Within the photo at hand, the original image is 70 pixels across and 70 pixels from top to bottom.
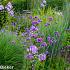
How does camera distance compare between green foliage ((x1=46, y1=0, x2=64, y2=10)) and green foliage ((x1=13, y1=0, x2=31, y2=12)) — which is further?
green foliage ((x1=46, y1=0, x2=64, y2=10))

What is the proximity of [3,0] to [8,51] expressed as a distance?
3536 mm

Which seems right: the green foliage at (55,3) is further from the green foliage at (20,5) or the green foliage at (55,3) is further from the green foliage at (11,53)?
the green foliage at (11,53)

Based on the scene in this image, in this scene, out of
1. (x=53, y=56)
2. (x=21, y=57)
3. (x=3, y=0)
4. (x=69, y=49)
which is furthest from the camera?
(x=3, y=0)

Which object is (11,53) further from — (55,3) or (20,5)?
(55,3)

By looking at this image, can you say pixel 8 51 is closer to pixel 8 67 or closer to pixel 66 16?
pixel 8 67

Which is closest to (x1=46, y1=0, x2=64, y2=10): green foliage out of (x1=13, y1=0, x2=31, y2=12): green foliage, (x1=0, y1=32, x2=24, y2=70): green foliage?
(x1=13, y1=0, x2=31, y2=12): green foliage

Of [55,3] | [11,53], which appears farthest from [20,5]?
[11,53]

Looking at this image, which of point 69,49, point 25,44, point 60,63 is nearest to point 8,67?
point 25,44

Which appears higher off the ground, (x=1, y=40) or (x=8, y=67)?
(x=1, y=40)

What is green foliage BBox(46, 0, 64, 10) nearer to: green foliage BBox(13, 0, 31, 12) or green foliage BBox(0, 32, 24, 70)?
green foliage BBox(13, 0, 31, 12)

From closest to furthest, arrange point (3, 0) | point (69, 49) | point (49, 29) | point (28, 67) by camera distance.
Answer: point (28, 67) → point (69, 49) → point (49, 29) → point (3, 0)

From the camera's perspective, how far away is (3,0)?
7.20 meters

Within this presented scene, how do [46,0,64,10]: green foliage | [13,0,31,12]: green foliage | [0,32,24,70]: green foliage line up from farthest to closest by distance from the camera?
[46,0,64,10]: green foliage, [13,0,31,12]: green foliage, [0,32,24,70]: green foliage

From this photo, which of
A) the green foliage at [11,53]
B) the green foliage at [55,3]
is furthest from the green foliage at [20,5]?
the green foliage at [11,53]
